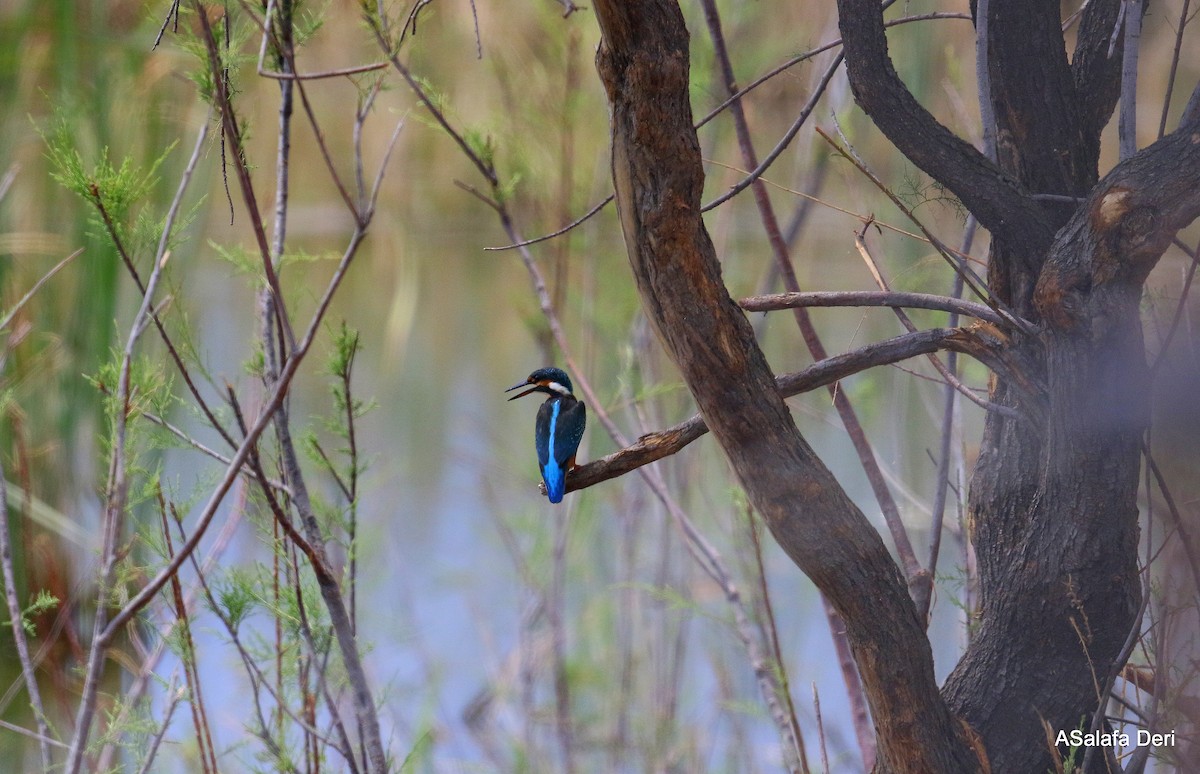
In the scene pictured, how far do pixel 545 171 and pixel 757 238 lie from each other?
2.92 meters

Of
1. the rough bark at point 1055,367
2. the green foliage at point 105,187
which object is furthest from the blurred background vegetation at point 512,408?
the rough bark at point 1055,367

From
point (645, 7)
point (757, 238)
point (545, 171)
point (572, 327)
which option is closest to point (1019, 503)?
point (645, 7)

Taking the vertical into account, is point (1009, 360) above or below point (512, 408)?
below

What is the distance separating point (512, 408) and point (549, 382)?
2900 mm

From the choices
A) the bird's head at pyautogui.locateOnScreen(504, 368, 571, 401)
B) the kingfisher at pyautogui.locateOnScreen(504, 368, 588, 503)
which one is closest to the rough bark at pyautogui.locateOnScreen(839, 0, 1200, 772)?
the kingfisher at pyautogui.locateOnScreen(504, 368, 588, 503)

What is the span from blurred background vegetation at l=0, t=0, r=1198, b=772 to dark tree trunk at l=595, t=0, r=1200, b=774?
0.17m

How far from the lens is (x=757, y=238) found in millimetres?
5855

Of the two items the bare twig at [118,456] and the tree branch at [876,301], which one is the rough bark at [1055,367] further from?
the bare twig at [118,456]

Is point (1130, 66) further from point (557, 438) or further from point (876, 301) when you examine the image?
point (557, 438)

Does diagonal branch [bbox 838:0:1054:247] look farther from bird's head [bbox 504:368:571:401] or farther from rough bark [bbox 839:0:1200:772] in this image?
bird's head [bbox 504:368:571:401]

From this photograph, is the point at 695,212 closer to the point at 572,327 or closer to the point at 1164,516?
the point at 1164,516

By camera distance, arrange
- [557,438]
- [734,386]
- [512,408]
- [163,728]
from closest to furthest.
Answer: [734,386]
[163,728]
[557,438]
[512,408]

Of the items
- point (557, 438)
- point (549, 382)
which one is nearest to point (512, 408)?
point (549, 382)

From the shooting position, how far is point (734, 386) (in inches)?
42.2
